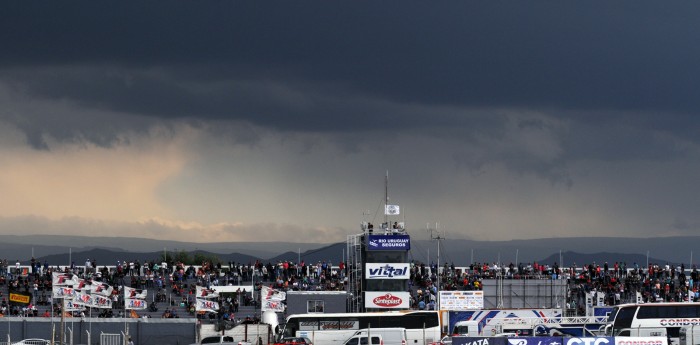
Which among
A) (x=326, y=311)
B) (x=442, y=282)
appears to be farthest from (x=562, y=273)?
(x=326, y=311)

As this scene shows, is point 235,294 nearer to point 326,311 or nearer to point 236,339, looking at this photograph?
point 326,311

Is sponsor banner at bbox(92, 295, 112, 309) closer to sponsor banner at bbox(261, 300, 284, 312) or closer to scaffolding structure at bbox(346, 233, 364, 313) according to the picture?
sponsor banner at bbox(261, 300, 284, 312)

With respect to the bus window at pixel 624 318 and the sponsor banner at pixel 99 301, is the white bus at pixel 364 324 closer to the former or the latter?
the sponsor banner at pixel 99 301

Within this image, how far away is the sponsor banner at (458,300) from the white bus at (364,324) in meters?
13.6

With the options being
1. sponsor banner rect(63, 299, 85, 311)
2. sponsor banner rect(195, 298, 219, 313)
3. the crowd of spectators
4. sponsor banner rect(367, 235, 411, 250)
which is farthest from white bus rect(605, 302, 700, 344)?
sponsor banner rect(63, 299, 85, 311)

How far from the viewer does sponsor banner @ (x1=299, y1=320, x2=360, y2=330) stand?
279ft

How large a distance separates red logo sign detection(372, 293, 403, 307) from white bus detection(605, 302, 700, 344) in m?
24.2

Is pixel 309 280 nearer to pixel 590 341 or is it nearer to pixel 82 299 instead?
pixel 82 299

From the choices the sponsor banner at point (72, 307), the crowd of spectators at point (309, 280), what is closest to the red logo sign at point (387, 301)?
the crowd of spectators at point (309, 280)

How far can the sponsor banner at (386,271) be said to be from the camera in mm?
99375

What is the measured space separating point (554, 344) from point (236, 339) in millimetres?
31009

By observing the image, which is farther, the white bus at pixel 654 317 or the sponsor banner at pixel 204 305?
the sponsor banner at pixel 204 305

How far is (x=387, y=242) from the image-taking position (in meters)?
100

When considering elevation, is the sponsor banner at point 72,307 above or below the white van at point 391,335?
above
